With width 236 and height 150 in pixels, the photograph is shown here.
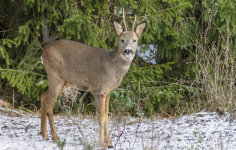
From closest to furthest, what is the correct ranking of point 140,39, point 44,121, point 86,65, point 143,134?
point 143,134, point 86,65, point 44,121, point 140,39

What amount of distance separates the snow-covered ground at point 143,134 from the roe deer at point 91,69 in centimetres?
29

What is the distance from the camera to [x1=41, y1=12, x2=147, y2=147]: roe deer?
565 cm

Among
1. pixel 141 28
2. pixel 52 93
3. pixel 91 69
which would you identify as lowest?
pixel 52 93

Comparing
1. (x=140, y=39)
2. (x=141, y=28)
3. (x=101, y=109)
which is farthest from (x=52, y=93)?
(x=140, y=39)

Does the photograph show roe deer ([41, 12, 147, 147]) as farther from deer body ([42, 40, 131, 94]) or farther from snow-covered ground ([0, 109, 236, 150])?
snow-covered ground ([0, 109, 236, 150])

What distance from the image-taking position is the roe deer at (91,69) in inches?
223

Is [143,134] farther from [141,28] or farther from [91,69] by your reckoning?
[141,28]

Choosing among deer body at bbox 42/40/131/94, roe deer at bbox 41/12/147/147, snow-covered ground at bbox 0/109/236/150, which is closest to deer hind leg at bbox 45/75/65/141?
roe deer at bbox 41/12/147/147

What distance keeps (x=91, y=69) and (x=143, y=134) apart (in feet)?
4.04

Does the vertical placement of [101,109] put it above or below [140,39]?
below

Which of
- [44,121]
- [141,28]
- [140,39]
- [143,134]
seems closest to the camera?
[143,134]

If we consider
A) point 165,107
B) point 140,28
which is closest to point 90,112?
point 165,107

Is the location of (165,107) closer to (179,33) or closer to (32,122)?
(179,33)

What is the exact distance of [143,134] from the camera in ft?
18.9
